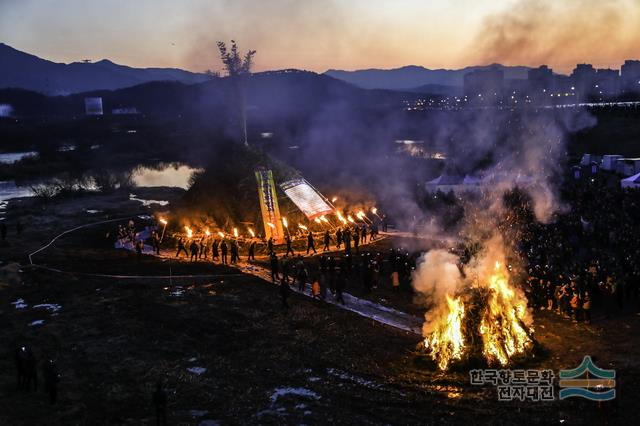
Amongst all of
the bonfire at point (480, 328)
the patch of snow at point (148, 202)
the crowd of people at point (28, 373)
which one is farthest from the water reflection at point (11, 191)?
the bonfire at point (480, 328)

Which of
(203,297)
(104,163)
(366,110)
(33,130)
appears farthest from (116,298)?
(33,130)

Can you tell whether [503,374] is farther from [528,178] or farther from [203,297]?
[528,178]

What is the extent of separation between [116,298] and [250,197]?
10317 mm

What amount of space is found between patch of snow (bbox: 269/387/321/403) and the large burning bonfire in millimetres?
3702

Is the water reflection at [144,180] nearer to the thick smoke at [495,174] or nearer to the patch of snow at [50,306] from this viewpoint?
the thick smoke at [495,174]

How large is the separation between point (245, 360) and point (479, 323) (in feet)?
22.6

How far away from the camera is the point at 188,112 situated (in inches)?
6043

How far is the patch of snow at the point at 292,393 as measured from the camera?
46.0ft

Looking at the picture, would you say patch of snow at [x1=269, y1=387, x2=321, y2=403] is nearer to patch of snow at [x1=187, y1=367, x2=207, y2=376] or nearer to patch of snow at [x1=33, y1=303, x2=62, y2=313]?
patch of snow at [x1=187, y1=367, x2=207, y2=376]

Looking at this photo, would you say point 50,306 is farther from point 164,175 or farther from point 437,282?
point 164,175

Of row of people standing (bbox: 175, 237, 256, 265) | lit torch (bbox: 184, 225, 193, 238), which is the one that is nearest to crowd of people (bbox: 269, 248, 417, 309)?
row of people standing (bbox: 175, 237, 256, 265)

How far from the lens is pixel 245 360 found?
16.4 m

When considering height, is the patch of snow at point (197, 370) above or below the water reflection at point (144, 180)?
below

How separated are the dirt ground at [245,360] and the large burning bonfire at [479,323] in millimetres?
626
